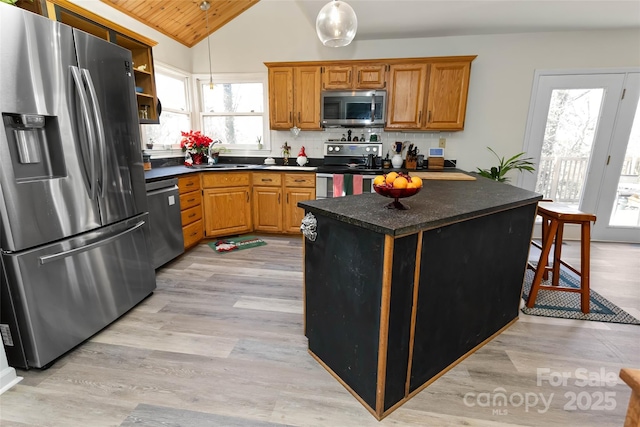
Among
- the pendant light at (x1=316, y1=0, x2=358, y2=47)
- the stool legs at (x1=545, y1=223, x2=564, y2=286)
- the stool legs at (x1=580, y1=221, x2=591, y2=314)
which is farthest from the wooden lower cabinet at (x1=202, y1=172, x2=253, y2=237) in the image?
the stool legs at (x1=580, y1=221, x2=591, y2=314)

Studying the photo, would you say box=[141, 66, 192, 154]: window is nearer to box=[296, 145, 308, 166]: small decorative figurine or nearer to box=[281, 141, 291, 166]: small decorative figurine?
box=[281, 141, 291, 166]: small decorative figurine

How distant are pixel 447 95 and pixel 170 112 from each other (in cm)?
347

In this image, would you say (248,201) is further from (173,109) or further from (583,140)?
(583,140)

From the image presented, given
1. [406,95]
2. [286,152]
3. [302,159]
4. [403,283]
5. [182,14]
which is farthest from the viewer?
[286,152]

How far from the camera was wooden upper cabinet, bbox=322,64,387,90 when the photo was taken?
3672 millimetres

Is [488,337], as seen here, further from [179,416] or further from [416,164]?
[416,164]

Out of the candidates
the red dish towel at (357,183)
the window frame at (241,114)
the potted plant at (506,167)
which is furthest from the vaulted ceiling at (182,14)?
the potted plant at (506,167)

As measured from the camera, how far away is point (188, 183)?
3.33 metres

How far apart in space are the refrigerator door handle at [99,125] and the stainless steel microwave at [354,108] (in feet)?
8.21

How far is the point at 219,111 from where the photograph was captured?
4.49 metres

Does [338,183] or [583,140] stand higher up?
[583,140]

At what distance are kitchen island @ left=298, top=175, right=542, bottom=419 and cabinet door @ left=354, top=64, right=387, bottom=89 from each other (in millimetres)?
2282

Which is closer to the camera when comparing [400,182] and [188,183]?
[400,182]

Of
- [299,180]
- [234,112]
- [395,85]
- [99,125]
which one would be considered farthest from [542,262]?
[234,112]
